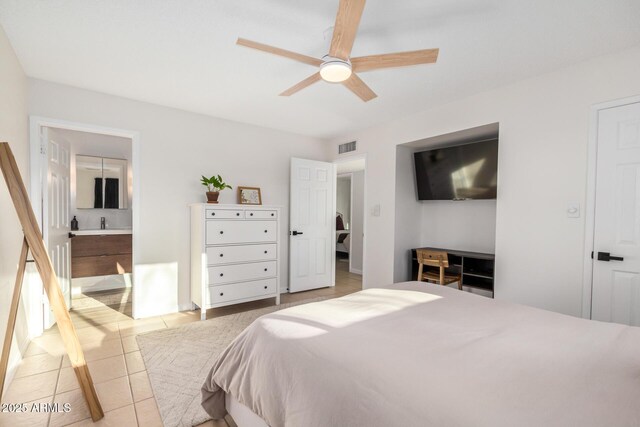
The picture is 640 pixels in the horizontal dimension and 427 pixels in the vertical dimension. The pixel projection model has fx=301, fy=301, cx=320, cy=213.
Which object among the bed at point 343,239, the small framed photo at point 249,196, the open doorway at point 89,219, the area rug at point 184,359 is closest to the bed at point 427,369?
the area rug at point 184,359

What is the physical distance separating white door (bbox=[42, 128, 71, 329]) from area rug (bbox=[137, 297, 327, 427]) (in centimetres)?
133

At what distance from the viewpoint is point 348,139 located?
4.64m

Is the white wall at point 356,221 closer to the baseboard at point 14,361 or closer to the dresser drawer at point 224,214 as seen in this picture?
the dresser drawer at point 224,214

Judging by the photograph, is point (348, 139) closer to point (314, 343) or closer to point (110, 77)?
point (110, 77)

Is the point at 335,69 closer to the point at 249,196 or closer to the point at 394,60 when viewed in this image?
the point at 394,60

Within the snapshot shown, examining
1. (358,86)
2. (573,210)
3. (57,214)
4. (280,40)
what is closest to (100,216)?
(57,214)

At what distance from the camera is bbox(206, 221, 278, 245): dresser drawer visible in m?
3.41

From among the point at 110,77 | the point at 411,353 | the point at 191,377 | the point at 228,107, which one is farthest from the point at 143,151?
the point at 411,353


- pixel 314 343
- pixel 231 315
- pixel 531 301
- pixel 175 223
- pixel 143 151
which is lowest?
pixel 231 315

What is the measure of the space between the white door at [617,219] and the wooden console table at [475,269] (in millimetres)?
954

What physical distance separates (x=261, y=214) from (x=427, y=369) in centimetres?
300

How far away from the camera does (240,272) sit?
3613mm

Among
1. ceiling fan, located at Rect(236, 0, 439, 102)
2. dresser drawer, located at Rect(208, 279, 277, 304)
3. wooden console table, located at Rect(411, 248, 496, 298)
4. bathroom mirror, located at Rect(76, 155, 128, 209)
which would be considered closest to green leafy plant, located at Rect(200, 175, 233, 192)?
dresser drawer, located at Rect(208, 279, 277, 304)

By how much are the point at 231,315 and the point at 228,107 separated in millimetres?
2437
